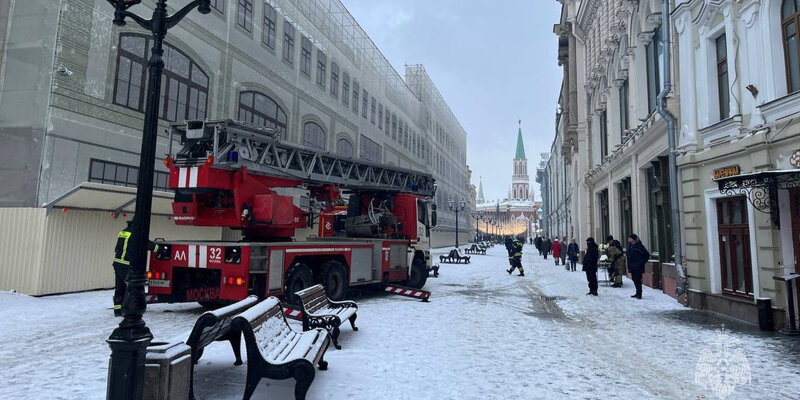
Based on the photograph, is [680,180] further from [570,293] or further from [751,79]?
[570,293]

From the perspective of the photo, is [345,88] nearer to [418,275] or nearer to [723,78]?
[418,275]

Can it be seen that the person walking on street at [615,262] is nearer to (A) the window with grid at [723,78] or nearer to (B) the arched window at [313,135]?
(A) the window with grid at [723,78]

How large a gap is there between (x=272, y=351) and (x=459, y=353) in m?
2.95

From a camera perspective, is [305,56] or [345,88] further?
[345,88]

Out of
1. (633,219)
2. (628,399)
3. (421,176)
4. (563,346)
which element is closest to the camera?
(628,399)

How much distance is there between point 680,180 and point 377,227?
8.36 metres

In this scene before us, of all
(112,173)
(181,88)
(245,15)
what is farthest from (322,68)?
(112,173)

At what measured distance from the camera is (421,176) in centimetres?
1506

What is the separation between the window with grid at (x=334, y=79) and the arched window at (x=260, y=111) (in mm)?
6285

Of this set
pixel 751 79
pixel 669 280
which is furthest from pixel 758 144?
pixel 669 280

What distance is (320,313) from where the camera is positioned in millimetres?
6836

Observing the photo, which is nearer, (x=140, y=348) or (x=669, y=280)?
(x=140, y=348)

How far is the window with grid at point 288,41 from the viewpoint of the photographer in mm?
21973

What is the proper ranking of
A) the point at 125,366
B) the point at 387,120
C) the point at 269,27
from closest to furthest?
the point at 125,366 → the point at 269,27 → the point at 387,120
